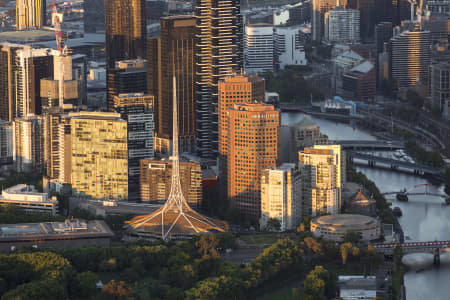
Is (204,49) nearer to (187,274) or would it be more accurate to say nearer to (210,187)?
(210,187)

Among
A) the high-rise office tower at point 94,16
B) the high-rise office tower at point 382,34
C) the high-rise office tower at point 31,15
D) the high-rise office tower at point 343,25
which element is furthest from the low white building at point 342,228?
the high-rise office tower at point 94,16

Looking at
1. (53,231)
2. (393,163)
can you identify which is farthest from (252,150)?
(393,163)

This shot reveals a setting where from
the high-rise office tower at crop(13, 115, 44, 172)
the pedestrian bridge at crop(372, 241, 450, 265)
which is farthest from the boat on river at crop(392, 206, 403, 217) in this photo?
the high-rise office tower at crop(13, 115, 44, 172)

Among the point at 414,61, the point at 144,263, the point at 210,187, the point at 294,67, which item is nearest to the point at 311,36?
the point at 294,67

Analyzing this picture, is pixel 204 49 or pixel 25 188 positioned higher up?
pixel 204 49

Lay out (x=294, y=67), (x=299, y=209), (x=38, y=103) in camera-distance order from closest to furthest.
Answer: (x=299, y=209) < (x=38, y=103) < (x=294, y=67)

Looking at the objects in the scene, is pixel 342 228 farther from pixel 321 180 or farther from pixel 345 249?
pixel 321 180
